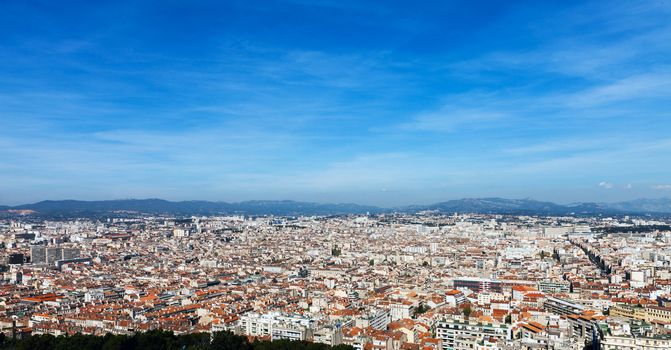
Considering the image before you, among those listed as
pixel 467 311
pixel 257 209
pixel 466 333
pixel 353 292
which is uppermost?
pixel 257 209

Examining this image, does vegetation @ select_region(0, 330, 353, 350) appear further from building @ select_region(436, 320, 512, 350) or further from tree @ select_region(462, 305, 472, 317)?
tree @ select_region(462, 305, 472, 317)

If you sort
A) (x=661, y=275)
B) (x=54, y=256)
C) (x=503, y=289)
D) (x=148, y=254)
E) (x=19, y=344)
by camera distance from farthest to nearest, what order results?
(x=148, y=254) < (x=54, y=256) < (x=661, y=275) < (x=503, y=289) < (x=19, y=344)

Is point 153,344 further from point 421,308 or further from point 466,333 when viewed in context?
point 421,308

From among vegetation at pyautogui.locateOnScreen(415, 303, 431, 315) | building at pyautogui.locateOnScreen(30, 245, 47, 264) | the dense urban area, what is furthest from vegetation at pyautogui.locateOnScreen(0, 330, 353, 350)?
building at pyautogui.locateOnScreen(30, 245, 47, 264)

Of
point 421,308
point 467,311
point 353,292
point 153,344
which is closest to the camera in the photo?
point 153,344

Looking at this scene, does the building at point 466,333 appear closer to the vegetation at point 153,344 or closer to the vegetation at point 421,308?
the vegetation at point 153,344

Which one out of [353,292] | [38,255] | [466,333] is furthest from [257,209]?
[466,333]

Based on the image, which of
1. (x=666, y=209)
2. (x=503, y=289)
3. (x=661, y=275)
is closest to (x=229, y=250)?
(x=503, y=289)

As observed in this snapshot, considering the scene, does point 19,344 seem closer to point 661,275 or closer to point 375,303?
point 375,303

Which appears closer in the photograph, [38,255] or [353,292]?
[353,292]
